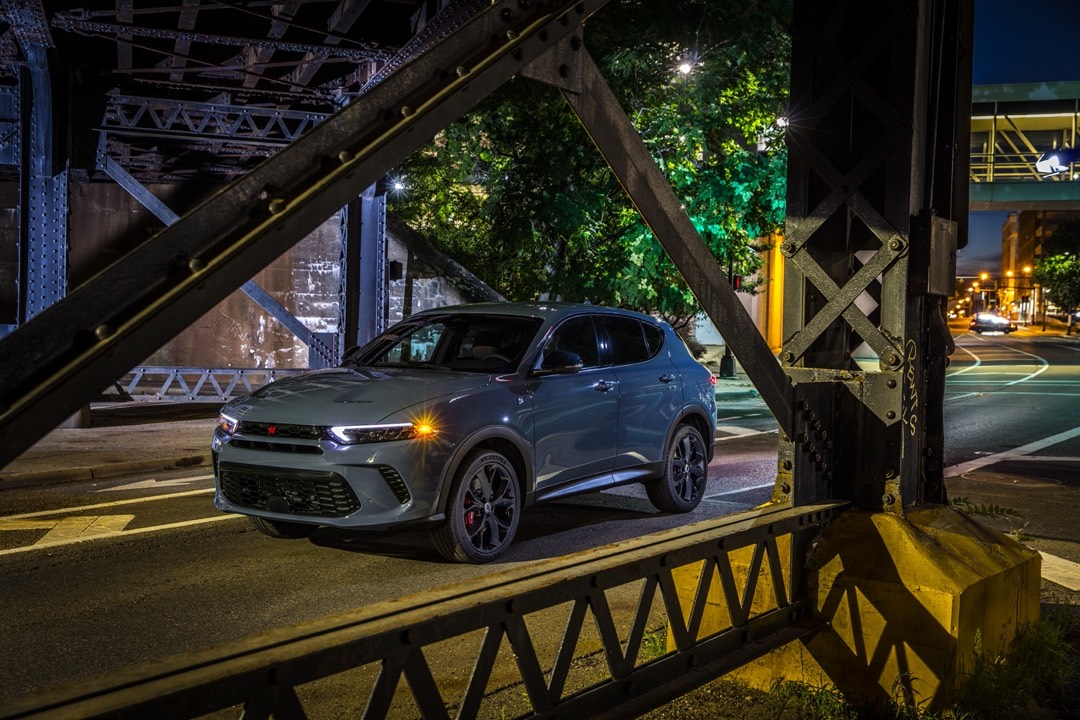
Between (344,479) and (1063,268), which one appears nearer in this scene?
(344,479)

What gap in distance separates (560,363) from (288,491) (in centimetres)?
227

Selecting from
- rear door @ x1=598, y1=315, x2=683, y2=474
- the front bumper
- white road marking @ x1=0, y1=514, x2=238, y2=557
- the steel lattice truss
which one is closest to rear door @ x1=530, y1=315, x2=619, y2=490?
rear door @ x1=598, y1=315, x2=683, y2=474

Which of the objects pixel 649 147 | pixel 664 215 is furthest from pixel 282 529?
pixel 649 147

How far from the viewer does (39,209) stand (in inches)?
626

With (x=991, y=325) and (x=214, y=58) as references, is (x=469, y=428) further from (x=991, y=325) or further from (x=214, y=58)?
(x=991, y=325)

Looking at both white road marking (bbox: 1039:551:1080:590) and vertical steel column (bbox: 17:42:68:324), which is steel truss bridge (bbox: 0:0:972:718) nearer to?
white road marking (bbox: 1039:551:1080:590)

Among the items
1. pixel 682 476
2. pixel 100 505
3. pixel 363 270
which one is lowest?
pixel 100 505

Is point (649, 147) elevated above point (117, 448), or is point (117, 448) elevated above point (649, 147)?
point (649, 147)

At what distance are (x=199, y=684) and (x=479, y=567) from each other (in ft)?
16.4

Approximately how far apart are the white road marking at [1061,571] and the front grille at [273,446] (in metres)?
4.99

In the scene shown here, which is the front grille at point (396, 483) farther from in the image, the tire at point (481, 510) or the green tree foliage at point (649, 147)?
the green tree foliage at point (649, 147)

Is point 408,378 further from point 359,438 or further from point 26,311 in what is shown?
point 26,311

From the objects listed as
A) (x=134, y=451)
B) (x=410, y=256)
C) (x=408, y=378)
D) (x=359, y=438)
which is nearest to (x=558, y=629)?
(x=359, y=438)

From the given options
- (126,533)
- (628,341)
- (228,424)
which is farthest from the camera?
(628,341)
